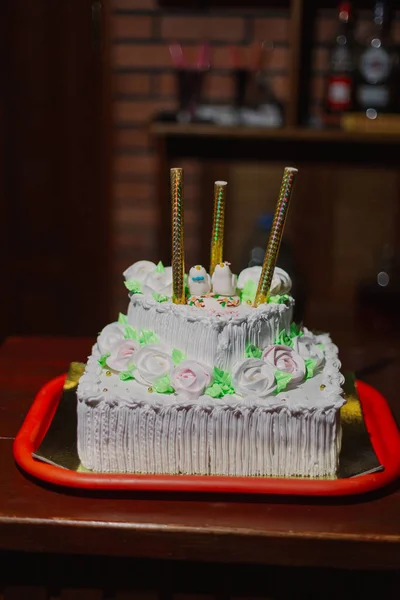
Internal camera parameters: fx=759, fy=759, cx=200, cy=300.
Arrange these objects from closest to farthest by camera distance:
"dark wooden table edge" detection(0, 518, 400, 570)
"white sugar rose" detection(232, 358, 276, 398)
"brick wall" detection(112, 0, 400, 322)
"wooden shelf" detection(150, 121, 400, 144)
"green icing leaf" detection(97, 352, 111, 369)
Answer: "dark wooden table edge" detection(0, 518, 400, 570)
"white sugar rose" detection(232, 358, 276, 398)
"green icing leaf" detection(97, 352, 111, 369)
"wooden shelf" detection(150, 121, 400, 144)
"brick wall" detection(112, 0, 400, 322)

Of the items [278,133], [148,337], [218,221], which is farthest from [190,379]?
[278,133]

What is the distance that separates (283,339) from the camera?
1238 mm

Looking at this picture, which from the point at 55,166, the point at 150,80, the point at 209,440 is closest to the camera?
the point at 209,440

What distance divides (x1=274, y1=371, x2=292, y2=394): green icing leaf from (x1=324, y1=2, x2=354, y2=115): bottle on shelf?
1.38 m

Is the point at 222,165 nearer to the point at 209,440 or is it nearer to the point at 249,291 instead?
the point at 249,291

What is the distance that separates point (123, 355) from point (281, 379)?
0.82 ft

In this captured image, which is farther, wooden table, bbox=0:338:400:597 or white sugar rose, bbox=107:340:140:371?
white sugar rose, bbox=107:340:140:371

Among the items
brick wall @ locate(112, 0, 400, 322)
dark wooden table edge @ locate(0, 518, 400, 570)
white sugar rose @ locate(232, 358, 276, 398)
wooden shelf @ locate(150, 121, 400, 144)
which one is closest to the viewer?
dark wooden table edge @ locate(0, 518, 400, 570)

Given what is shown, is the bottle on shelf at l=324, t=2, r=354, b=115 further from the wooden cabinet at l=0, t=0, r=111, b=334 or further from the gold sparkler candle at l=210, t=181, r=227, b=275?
the gold sparkler candle at l=210, t=181, r=227, b=275

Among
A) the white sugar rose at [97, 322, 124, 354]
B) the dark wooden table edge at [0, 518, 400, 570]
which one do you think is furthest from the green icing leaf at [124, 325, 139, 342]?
the dark wooden table edge at [0, 518, 400, 570]

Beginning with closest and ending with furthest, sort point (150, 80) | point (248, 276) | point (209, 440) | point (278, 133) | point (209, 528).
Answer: point (209, 528)
point (209, 440)
point (248, 276)
point (278, 133)
point (150, 80)

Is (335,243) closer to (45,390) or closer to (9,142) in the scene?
(9,142)

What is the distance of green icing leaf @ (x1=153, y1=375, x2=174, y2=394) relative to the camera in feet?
3.69

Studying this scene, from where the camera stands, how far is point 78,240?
9.58 ft
